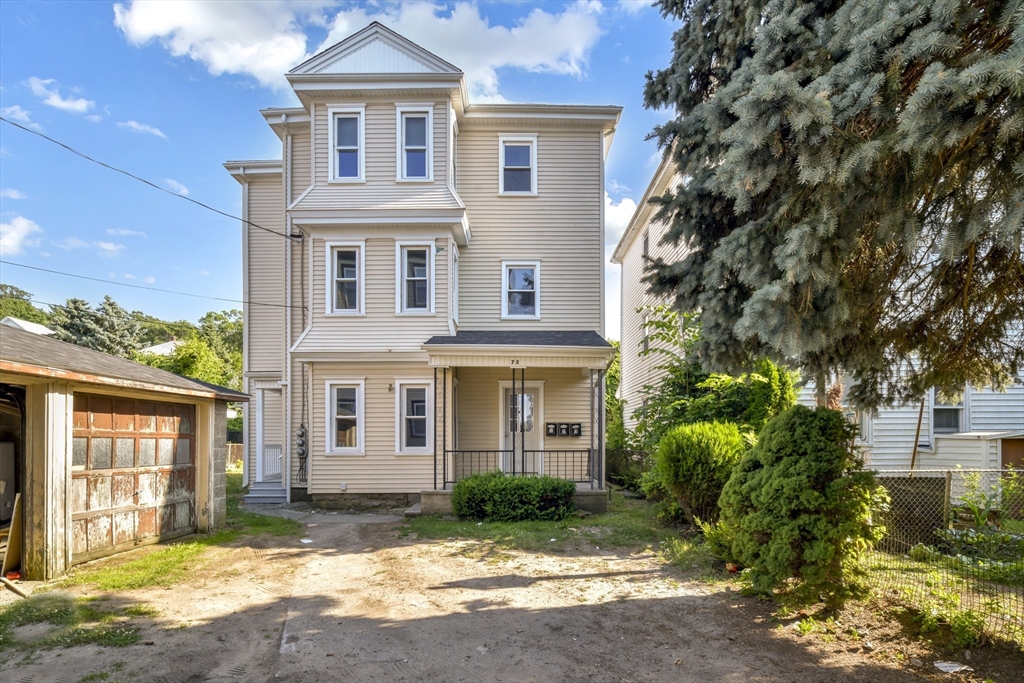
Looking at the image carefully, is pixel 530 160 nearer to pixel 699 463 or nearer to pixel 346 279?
pixel 346 279

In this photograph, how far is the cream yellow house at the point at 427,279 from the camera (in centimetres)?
1284

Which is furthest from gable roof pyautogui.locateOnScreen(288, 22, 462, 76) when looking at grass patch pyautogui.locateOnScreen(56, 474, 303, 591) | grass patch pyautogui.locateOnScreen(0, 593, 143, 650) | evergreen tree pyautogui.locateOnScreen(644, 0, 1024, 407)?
grass patch pyautogui.locateOnScreen(0, 593, 143, 650)

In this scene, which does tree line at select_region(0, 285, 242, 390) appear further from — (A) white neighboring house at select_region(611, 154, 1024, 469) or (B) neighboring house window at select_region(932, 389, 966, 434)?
(B) neighboring house window at select_region(932, 389, 966, 434)

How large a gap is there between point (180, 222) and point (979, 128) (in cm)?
2736

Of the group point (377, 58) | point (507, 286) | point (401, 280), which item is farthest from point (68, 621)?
point (377, 58)

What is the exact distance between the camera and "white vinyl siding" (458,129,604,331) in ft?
46.3

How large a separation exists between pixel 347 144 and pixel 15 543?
9678 mm

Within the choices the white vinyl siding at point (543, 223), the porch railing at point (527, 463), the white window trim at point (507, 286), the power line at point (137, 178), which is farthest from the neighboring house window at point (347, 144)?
the porch railing at point (527, 463)

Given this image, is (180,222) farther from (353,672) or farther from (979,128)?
(979,128)

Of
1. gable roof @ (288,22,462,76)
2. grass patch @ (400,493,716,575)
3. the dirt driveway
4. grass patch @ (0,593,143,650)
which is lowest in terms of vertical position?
grass patch @ (400,493,716,575)

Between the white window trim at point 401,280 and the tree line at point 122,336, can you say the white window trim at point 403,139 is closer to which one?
the white window trim at point 401,280

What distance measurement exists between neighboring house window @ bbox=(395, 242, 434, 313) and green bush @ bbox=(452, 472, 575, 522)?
4158mm

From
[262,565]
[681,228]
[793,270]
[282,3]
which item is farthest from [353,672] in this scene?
[282,3]

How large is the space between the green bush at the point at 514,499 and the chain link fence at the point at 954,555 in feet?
17.5
